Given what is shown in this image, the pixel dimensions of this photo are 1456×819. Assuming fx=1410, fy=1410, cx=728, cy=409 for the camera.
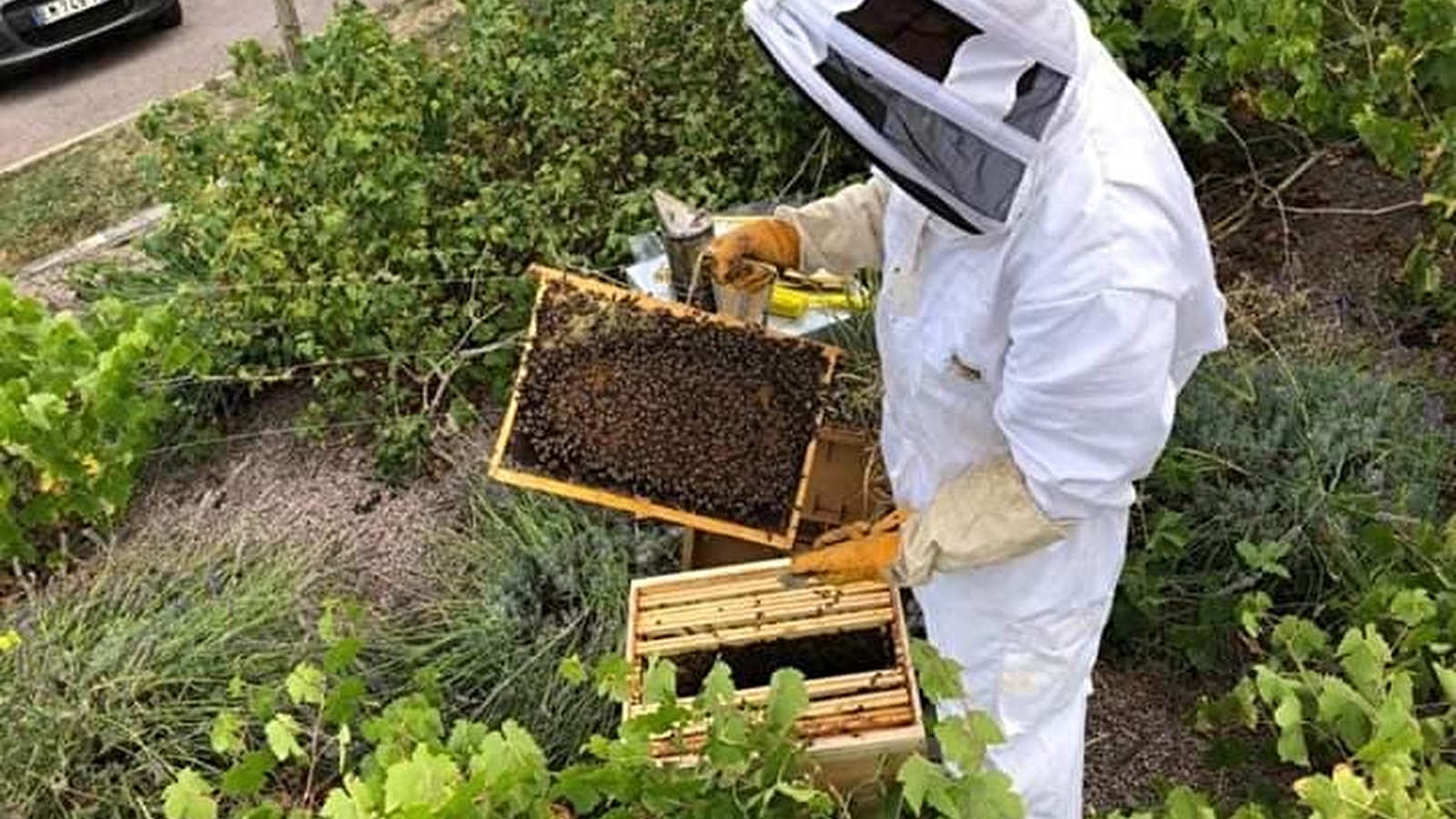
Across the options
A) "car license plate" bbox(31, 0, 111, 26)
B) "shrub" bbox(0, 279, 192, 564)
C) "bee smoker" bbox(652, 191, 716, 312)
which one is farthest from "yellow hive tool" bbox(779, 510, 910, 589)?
"car license plate" bbox(31, 0, 111, 26)

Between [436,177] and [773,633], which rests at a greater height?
[436,177]

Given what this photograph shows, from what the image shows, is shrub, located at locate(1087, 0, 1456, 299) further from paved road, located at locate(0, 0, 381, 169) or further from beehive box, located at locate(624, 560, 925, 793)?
paved road, located at locate(0, 0, 381, 169)

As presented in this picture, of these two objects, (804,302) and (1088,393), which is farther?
(804,302)

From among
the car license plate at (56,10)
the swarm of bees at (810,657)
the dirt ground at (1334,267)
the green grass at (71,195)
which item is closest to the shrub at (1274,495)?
the dirt ground at (1334,267)

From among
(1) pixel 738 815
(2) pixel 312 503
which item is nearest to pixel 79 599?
(2) pixel 312 503

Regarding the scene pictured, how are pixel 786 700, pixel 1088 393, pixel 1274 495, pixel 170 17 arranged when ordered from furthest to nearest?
pixel 170 17 < pixel 1274 495 < pixel 1088 393 < pixel 786 700

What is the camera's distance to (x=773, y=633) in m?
3.00

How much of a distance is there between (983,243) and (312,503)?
2358 millimetres

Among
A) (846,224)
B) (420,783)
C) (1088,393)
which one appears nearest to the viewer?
(420,783)

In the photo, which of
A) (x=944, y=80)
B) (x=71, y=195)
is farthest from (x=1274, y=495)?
(x=71, y=195)

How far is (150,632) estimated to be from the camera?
3.33 m

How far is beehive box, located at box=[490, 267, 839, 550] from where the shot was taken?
3148 millimetres

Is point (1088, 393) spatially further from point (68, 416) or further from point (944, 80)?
point (68, 416)

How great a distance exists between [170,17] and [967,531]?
25.5 feet
